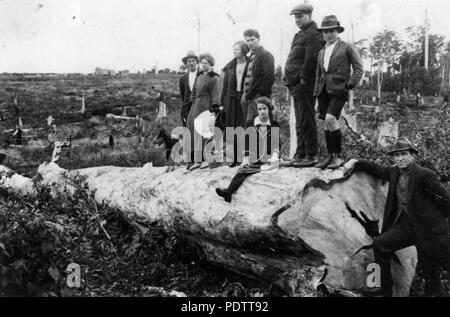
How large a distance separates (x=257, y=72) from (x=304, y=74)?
2.89 ft

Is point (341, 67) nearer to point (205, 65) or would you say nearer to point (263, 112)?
point (263, 112)

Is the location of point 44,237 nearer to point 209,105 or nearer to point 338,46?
point 209,105

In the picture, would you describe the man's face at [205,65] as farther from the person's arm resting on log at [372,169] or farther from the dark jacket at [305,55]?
the person's arm resting on log at [372,169]

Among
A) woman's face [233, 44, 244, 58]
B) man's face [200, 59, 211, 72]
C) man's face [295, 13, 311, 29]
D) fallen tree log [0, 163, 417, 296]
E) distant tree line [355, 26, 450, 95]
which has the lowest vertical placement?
fallen tree log [0, 163, 417, 296]

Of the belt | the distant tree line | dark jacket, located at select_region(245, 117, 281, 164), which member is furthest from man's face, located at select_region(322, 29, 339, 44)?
the distant tree line

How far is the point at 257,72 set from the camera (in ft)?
21.9

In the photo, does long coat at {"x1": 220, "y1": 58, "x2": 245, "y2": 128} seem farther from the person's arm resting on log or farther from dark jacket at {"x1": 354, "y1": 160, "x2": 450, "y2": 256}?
dark jacket at {"x1": 354, "y1": 160, "x2": 450, "y2": 256}

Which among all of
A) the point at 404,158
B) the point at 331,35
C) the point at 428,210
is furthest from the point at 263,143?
the point at 428,210

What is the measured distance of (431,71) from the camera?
30203 mm

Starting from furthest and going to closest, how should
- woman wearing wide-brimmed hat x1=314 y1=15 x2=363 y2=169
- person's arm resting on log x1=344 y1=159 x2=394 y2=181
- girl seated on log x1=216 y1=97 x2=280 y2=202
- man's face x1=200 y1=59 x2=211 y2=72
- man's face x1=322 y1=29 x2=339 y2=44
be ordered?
man's face x1=200 y1=59 x2=211 y2=72 → girl seated on log x1=216 y1=97 x2=280 y2=202 → man's face x1=322 y1=29 x2=339 y2=44 → woman wearing wide-brimmed hat x1=314 y1=15 x2=363 y2=169 → person's arm resting on log x1=344 y1=159 x2=394 y2=181

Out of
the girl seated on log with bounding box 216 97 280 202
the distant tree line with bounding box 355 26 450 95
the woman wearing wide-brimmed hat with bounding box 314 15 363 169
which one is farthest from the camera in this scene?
the distant tree line with bounding box 355 26 450 95

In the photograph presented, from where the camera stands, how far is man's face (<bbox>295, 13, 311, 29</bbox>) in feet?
19.8

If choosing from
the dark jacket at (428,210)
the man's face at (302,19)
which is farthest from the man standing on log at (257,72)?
the dark jacket at (428,210)

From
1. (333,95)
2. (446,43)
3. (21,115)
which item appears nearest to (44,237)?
(333,95)
